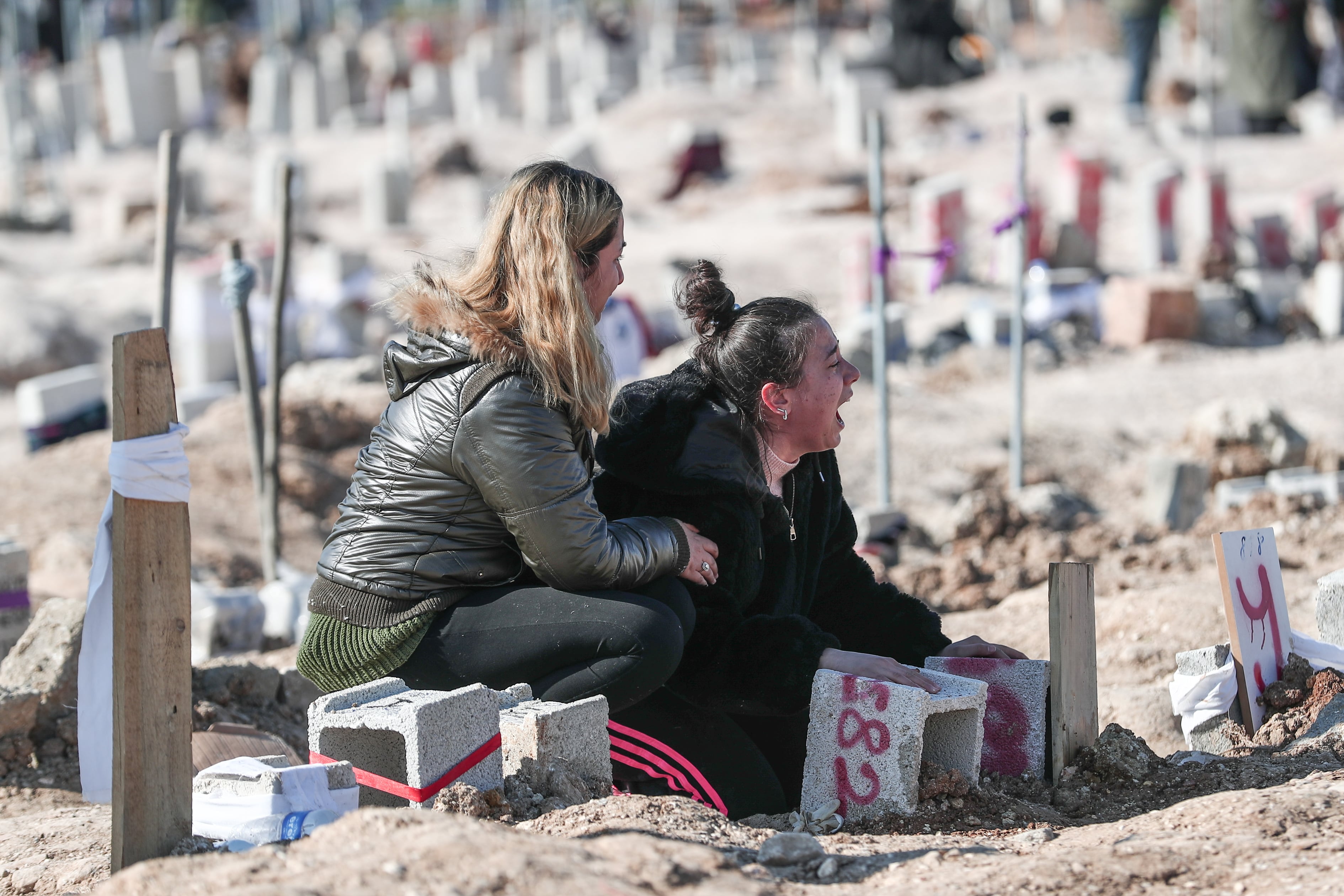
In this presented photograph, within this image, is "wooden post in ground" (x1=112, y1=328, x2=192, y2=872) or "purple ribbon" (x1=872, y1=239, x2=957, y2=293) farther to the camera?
"purple ribbon" (x1=872, y1=239, x2=957, y2=293)

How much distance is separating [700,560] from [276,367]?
3.18m

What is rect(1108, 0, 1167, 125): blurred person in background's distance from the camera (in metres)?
18.1

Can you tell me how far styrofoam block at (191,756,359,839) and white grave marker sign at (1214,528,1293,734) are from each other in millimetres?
1879

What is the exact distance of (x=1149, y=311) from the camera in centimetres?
1129

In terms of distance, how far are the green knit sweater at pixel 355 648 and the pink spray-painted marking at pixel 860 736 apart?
2.74 feet

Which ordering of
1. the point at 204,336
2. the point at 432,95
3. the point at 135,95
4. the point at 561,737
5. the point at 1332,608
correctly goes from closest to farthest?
the point at 561,737
the point at 1332,608
the point at 204,336
the point at 135,95
the point at 432,95

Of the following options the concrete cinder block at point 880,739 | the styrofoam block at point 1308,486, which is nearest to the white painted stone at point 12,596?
the concrete cinder block at point 880,739

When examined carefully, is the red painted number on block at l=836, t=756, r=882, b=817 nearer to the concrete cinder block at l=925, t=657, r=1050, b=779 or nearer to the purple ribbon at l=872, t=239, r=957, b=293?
the concrete cinder block at l=925, t=657, r=1050, b=779

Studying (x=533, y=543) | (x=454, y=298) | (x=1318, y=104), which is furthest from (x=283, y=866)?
(x=1318, y=104)

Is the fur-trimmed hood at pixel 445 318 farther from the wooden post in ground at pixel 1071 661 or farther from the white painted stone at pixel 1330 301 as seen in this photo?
the white painted stone at pixel 1330 301

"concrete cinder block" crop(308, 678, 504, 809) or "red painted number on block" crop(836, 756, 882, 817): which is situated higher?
"concrete cinder block" crop(308, 678, 504, 809)

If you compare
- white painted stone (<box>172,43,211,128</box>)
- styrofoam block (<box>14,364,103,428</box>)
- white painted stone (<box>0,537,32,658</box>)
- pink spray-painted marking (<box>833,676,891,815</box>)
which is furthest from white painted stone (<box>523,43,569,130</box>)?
pink spray-painted marking (<box>833,676,891,815</box>)

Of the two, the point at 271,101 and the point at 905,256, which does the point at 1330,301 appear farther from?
the point at 271,101

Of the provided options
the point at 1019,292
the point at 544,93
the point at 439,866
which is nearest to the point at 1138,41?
the point at 544,93
